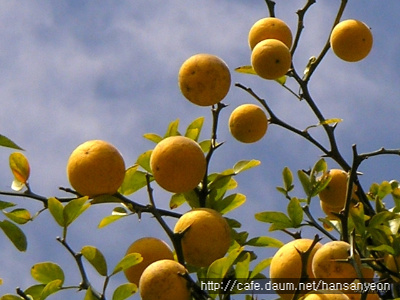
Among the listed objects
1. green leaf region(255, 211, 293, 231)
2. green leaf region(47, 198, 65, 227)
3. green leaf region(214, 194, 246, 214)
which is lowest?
green leaf region(255, 211, 293, 231)

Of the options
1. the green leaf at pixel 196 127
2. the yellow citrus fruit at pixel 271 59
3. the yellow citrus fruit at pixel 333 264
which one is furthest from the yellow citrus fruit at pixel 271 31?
the yellow citrus fruit at pixel 333 264

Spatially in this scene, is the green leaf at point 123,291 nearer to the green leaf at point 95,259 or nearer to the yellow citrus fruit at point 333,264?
the green leaf at point 95,259

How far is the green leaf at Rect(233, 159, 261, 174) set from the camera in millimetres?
2180

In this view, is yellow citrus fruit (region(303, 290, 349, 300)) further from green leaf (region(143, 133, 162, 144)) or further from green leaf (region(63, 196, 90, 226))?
green leaf (region(143, 133, 162, 144))

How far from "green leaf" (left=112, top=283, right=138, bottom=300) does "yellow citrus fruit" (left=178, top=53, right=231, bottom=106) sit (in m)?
0.64

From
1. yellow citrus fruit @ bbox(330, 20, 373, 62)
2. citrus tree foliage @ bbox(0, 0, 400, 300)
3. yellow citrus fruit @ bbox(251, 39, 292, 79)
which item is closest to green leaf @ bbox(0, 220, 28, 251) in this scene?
citrus tree foliage @ bbox(0, 0, 400, 300)

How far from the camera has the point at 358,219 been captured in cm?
201

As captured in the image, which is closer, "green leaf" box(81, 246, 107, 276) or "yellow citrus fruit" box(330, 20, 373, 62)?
"green leaf" box(81, 246, 107, 276)

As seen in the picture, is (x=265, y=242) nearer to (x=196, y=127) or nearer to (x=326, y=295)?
(x=196, y=127)

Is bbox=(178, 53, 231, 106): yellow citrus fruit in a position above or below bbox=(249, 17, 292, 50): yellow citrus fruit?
below

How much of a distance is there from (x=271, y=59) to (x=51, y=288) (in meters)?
1.14

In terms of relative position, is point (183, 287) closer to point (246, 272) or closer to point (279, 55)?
point (246, 272)

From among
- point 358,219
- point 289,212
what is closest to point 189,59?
point 289,212

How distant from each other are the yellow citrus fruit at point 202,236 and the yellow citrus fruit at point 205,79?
1.41 ft
